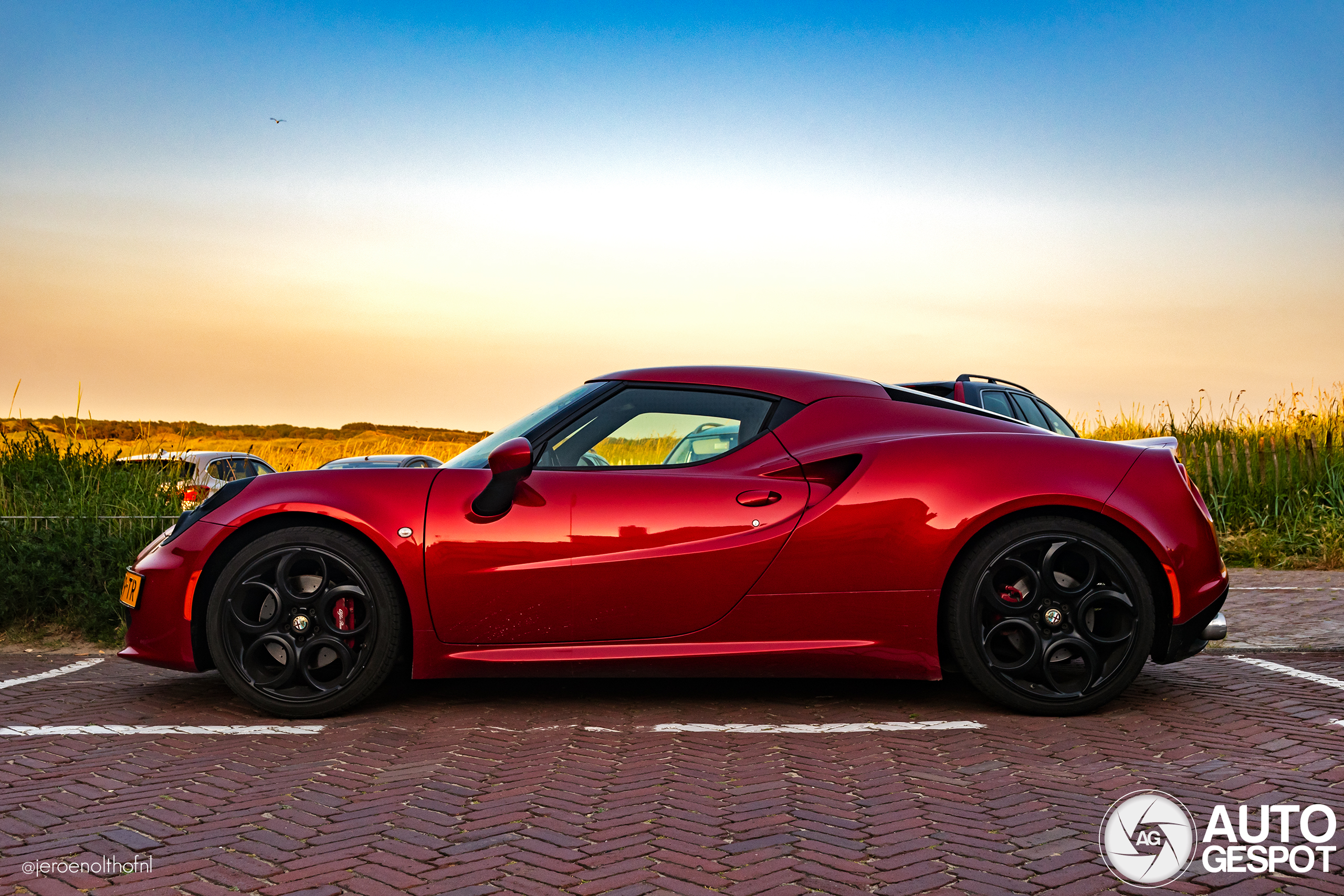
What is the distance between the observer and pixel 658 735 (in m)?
4.26

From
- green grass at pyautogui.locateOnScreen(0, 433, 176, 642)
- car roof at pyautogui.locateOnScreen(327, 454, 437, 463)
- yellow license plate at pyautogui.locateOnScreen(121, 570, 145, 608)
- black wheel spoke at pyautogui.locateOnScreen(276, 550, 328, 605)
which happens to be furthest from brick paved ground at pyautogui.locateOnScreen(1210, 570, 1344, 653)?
car roof at pyautogui.locateOnScreen(327, 454, 437, 463)

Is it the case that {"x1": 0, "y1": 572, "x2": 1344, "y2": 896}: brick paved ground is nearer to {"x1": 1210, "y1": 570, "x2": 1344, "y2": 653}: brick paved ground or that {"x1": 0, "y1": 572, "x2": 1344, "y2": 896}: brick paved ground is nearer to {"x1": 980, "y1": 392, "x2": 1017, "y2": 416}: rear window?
{"x1": 1210, "y1": 570, "x2": 1344, "y2": 653}: brick paved ground

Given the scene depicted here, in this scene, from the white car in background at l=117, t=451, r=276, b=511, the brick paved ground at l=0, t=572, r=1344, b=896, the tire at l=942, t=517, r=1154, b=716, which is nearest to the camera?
the brick paved ground at l=0, t=572, r=1344, b=896

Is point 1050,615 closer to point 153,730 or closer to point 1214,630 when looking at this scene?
point 1214,630

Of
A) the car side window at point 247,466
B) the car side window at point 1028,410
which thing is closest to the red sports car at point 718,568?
the car side window at point 1028,410

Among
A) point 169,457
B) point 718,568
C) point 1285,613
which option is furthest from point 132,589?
point 1285,613

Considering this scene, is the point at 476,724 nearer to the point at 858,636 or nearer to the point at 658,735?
the point at 658,735

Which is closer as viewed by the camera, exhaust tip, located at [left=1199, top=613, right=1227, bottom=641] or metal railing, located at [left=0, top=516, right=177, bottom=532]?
exhaust tip, located at [left=1199, top=613, right=1227, bottom=641]

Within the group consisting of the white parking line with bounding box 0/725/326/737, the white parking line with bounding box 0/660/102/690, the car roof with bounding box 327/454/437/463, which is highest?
the car roof with bounding box 327/454/437/463

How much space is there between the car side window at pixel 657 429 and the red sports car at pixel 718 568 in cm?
2

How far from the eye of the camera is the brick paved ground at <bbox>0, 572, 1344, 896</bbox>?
9.10ft

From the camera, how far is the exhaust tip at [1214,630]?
4609 millimetres

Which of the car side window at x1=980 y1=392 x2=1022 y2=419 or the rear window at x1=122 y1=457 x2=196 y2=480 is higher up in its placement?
the car side window at x1=980 y1=392 x2=1022 y2=419

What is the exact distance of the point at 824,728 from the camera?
440 centimetres
